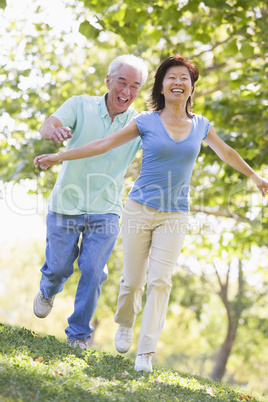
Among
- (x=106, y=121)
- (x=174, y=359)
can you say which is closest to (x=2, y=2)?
(x=106, y=121)

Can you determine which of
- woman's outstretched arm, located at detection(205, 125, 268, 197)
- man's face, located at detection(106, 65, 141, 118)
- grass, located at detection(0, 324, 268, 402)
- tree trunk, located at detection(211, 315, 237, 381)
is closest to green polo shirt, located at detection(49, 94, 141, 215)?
man's face, located at detection(106, 65, 141, 118)

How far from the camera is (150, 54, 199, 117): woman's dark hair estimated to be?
4.34 metres

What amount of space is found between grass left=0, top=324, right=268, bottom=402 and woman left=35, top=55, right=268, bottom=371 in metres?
0.35

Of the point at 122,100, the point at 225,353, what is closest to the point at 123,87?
the point at 122,100

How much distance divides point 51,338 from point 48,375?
140 centimetres

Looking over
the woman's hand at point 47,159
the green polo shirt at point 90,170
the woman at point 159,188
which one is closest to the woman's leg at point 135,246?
the woman at point 159,188

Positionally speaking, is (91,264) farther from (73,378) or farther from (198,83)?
(198,83)

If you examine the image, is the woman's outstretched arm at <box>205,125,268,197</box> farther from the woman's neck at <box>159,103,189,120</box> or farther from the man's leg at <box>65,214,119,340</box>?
the man's leg at <box>65,214,119,340</box>

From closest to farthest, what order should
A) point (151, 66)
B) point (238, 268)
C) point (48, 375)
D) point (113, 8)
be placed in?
point (48, 375) → point (113, 8) → point (151, 66) → point (238, 268)

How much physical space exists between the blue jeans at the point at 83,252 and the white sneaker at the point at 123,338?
330mm

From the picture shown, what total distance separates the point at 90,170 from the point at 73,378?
2069 millimetres

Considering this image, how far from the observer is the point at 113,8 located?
835 cm

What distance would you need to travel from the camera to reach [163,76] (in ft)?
14.5

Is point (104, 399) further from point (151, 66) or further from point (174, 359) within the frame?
point (174, 359)
